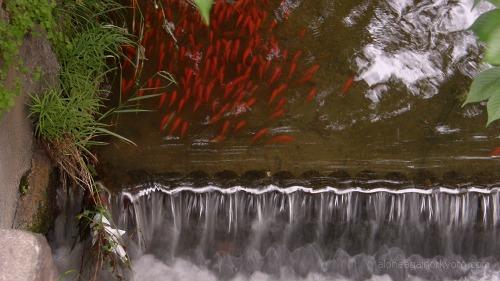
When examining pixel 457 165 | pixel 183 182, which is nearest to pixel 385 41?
pixel 457 165

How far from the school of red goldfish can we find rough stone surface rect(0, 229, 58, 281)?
1245 millimetres

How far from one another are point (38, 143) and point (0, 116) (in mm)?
602

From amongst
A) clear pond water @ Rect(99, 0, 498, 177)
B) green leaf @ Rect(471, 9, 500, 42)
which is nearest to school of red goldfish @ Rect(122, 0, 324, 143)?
clear pond water @ Rect(99, 0, 498, 177)

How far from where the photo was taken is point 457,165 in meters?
3.23

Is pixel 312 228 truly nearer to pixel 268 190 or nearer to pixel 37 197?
pixel 268 190

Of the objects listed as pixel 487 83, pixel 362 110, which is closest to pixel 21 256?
pixel 487 83

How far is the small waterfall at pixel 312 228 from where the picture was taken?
10.6ft

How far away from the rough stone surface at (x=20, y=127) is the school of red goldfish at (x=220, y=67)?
0.59 meters

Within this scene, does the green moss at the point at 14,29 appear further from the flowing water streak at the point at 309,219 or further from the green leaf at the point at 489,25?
the green leaf at the point at 489,25

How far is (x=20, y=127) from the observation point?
2.77m

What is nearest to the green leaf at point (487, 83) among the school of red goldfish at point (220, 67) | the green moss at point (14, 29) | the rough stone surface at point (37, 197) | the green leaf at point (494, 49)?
the green leaf at point (494, 49)

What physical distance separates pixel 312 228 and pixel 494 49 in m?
2.03

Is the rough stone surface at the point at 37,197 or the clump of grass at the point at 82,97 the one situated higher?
the clump of grass at the point at 82,97

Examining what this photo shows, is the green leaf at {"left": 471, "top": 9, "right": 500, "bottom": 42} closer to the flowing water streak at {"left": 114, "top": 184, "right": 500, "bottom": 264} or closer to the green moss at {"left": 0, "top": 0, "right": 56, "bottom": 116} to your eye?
the flowing water streak at {"left": 114, "top": 184, "right": 500, "bottom": 264}
